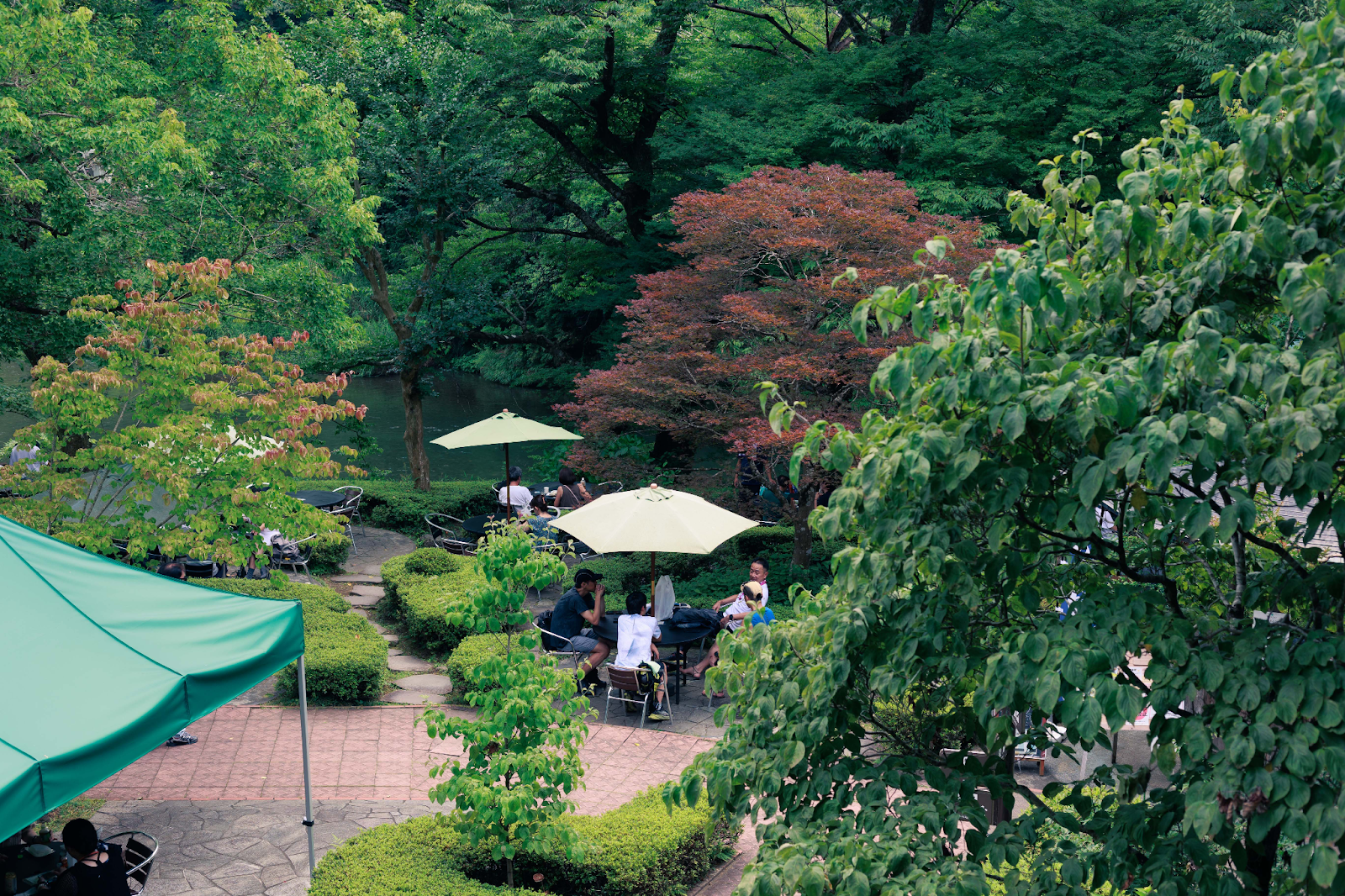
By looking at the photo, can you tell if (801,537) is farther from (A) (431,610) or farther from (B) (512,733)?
(B) (512,733)

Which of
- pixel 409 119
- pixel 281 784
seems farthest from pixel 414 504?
pixel 281 784

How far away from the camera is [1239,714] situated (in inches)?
119

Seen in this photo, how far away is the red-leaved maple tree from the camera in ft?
43.1

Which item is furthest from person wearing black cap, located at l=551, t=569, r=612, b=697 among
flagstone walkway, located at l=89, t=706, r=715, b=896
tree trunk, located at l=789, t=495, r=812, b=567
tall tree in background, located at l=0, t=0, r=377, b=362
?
tall tree in background, located at l=0, t=0, r=377, b=362

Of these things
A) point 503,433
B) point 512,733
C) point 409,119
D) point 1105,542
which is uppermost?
point 409,119

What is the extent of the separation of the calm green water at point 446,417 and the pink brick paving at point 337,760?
587 inches

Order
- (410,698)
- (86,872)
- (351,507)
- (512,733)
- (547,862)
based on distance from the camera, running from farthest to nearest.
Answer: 1. (351,507)
2. (410,698)
3. (547,862)
4. (512,733)
5. (86,872)

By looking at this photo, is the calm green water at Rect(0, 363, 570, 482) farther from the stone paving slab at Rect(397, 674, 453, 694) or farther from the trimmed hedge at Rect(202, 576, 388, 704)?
the stone paving slab at Rect(397, 674, 453, 694)

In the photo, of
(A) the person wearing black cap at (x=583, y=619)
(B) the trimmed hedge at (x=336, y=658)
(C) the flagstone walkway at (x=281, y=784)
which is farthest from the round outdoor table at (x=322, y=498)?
(A) the person wearing black cap at (x=583, y=619)

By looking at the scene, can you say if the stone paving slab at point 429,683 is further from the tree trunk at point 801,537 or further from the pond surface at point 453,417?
the pond surface at point 453,417

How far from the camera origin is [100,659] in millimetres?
5508

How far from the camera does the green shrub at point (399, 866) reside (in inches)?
247

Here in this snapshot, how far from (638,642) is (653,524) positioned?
52.9 inches

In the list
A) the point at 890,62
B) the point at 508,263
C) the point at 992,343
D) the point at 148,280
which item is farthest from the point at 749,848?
the point at 508,263
